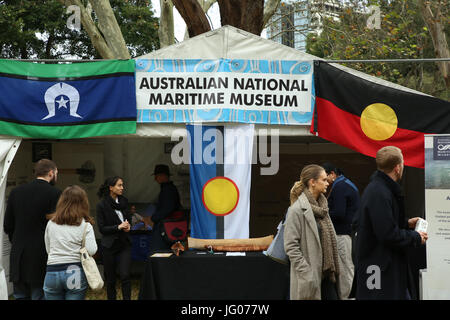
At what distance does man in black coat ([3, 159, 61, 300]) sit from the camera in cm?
509

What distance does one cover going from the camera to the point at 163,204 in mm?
7215

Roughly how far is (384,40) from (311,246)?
1123 cm

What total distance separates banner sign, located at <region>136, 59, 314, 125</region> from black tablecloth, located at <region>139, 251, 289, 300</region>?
1.77 metres

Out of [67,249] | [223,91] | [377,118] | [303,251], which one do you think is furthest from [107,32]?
[303,251]

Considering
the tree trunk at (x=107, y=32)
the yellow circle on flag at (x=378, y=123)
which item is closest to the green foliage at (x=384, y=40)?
the tree trunk at (x=107, y=32)

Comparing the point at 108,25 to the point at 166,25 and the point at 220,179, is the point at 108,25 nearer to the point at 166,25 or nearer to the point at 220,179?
the point at 166,25

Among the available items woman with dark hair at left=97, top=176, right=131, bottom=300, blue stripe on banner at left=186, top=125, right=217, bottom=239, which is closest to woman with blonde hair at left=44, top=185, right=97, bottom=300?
woman with dark hair at left=97, top=176, right=131, bottom=300

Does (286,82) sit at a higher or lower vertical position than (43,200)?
higher

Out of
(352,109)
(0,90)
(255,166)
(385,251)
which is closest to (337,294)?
(385,251)

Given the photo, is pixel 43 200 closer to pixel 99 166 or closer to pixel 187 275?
pixel 187 275

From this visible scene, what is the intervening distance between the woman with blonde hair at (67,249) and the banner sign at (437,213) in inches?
135

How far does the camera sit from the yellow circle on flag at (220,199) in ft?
21.0

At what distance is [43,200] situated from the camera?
5.20 meters

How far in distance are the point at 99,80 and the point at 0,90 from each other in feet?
3.80
